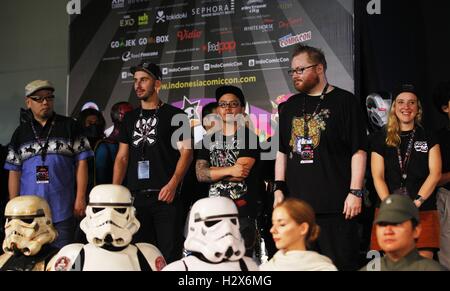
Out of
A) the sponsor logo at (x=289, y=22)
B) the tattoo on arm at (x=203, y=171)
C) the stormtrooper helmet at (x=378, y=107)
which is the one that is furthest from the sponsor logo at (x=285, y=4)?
the tattoo on arm at (x=203, y=171)

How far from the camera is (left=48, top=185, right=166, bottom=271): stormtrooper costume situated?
4.06 m

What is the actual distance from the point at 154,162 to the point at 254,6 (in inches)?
118

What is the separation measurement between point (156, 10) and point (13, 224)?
4.38 m

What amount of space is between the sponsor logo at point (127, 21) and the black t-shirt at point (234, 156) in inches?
139

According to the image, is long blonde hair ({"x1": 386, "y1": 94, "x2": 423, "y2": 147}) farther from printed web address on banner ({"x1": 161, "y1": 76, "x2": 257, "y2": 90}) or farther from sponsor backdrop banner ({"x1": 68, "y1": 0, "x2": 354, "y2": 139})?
printed web address on banner ({"x1": 161, "y1": 76, "x2": 257, "y2": 90})

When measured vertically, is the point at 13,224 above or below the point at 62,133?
below

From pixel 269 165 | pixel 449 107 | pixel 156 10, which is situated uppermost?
pixel 156 10

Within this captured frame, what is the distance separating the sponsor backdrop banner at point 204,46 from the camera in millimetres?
7027

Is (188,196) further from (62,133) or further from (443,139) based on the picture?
(443,139)
